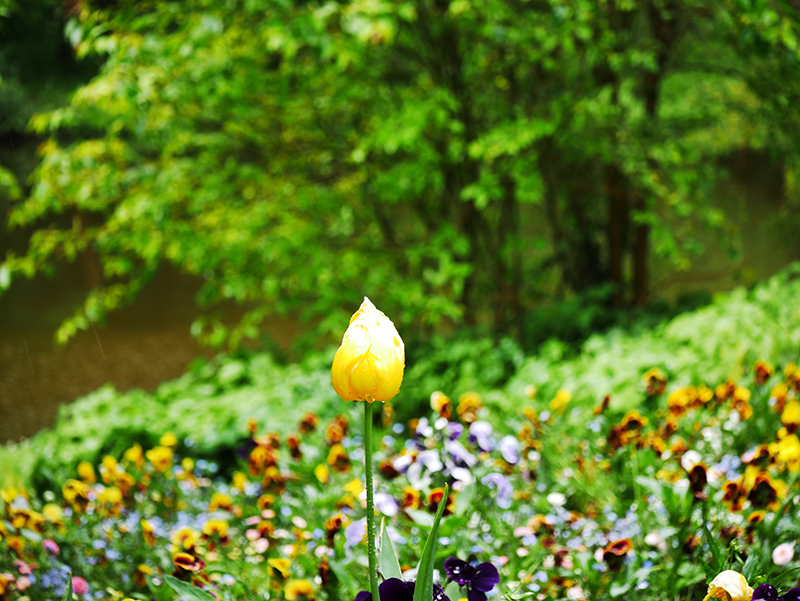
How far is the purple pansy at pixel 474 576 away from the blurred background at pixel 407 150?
2.08 m

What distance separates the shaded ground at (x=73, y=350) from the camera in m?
6.01

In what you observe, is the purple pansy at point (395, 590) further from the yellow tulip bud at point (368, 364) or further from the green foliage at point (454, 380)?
the green foliage at point (454, 380)

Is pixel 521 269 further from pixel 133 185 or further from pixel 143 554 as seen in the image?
pixel 143 554

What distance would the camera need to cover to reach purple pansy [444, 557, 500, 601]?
38.2 inches

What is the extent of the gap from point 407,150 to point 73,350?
5671 millimetres

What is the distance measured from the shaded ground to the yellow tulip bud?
5.66 metres

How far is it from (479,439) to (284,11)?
2139mm

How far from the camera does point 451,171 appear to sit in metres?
4.04

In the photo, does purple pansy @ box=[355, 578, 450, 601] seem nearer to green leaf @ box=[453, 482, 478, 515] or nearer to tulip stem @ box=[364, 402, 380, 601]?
tulip stem @ box=[364, 402, 380, 601]

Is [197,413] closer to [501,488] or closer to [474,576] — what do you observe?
[501,488]

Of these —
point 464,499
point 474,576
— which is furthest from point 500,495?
point 474,576

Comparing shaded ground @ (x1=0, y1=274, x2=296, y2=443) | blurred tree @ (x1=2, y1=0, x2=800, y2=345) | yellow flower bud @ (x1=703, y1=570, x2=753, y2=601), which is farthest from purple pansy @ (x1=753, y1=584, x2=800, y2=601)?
shaded ground @ (x1=0, y1=274, x2=296, y2=443)

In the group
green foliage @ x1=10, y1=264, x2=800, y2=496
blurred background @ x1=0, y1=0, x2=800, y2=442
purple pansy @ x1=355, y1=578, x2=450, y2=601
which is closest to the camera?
purple pansy @ x1=355, y1=578, x2=450, y2=601

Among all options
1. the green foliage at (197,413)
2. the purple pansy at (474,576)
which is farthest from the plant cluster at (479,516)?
the green foliage at (197,413)
